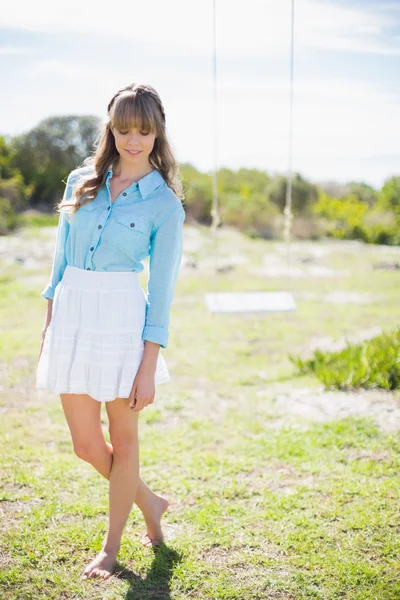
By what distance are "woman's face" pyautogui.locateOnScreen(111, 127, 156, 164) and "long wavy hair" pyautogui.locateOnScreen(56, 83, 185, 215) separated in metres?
0.02

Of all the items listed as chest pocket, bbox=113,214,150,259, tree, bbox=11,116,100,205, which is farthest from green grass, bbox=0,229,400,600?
tree, bbox=11,116,100,205

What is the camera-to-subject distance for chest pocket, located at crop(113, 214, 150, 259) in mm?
1740

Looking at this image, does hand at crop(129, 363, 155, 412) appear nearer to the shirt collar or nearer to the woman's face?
the shirt collar

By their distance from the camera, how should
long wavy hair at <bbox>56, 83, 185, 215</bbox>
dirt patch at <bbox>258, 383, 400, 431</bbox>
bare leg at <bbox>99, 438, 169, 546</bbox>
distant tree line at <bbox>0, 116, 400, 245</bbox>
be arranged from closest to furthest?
long wavy hair at <bbox>56, 83, 185, 215</bbox> → bare leg at <bbox>99, 438, 169, 546</bbox> → dirt patch at <bbox>258, 383, 400, 431</bbox> → distant tree line at <bbox>0, 116, 400, 245</bbox>

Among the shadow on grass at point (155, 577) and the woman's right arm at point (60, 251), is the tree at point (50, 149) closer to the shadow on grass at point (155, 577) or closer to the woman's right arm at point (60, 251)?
the woman's right arm at point (60, 251)

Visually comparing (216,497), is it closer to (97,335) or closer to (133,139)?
(97,335)

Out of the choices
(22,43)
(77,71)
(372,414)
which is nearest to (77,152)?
(77,71)

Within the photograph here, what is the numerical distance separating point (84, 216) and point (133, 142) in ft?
0.85

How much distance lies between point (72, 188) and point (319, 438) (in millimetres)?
1898

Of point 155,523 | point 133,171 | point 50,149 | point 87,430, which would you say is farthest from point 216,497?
point 50,149

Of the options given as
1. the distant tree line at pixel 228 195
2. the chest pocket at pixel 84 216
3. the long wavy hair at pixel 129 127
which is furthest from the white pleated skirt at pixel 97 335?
the distant tree line at pixel 228 195

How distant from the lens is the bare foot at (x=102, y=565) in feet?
6.24

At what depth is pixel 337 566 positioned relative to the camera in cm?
199

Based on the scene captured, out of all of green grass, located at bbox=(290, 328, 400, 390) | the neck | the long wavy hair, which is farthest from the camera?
green grass, located at bbox=(290, 328, 400, 390)
